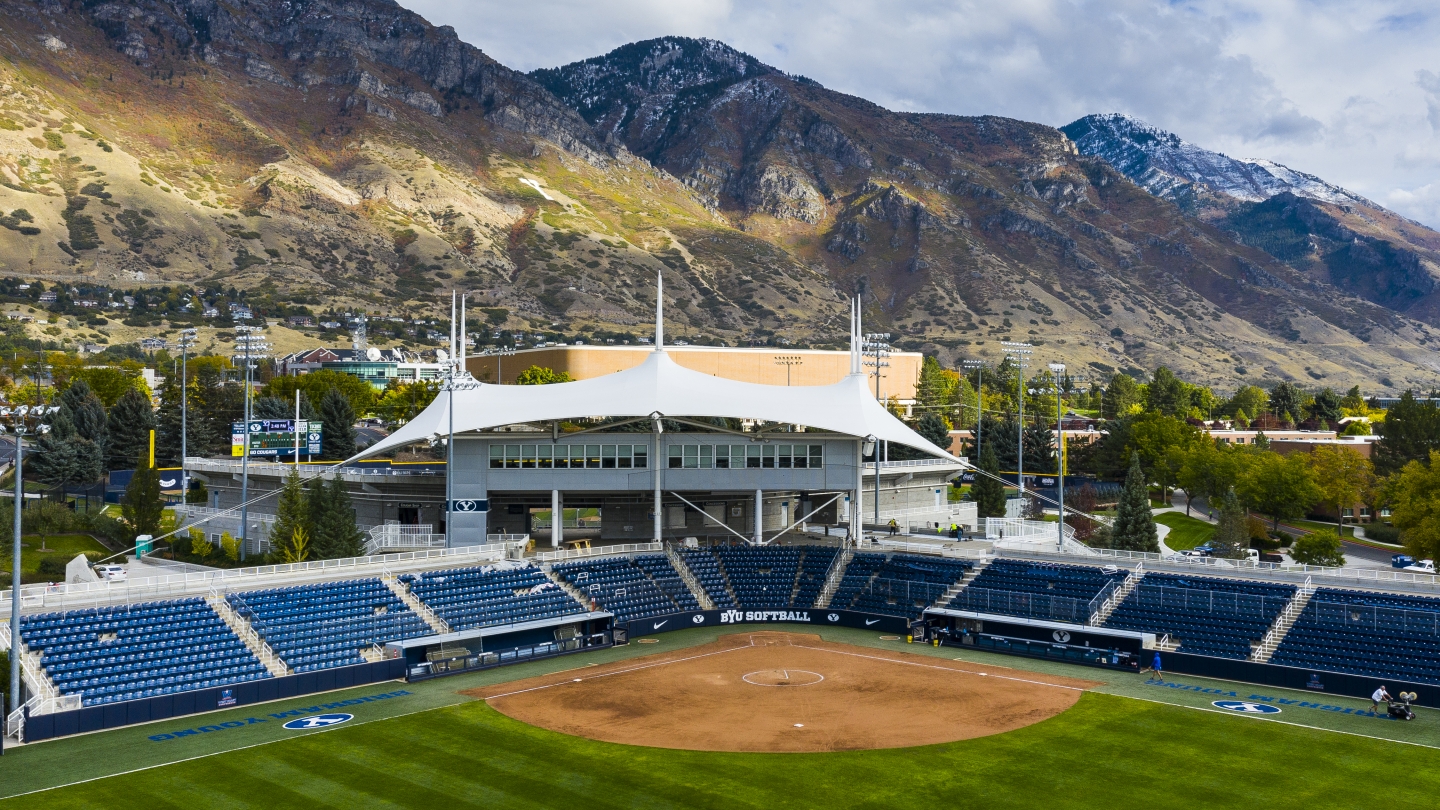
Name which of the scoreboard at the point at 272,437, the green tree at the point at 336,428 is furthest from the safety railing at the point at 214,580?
the green tree at the point at 336,428

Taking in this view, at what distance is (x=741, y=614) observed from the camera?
58.6 metres

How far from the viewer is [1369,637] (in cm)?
4391

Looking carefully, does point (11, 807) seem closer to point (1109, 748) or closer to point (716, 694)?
point (716, 694)

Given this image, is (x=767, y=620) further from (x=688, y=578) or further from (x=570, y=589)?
(x=570, y=589)

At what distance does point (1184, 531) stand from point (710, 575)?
48188mm

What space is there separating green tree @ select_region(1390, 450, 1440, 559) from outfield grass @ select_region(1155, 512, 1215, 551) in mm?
19400

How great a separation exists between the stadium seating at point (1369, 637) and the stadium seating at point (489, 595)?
32.2m

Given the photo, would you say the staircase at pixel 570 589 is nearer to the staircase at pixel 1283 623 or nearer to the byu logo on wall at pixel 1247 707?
the byu logo on wall at pixel 1247 707

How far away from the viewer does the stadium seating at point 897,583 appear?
56.8 m

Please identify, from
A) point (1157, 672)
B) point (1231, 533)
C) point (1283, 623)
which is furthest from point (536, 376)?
point (1283, 623)

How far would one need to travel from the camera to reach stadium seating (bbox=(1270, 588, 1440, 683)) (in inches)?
1655

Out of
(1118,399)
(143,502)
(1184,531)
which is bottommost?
(1184,531)

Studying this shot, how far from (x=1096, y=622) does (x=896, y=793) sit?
22463mm

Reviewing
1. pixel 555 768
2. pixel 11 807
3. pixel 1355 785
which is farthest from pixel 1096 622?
pixel 11 807
